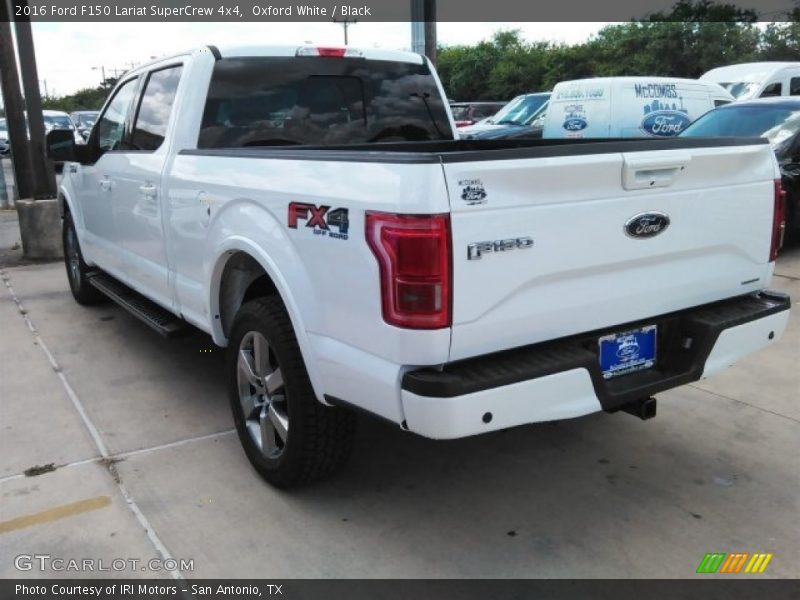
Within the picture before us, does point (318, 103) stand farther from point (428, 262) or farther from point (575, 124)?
point (575, 124)

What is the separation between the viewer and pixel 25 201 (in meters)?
8.97

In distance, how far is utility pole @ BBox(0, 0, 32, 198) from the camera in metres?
8.71

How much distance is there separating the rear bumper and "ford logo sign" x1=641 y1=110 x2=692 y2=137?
9.63 m

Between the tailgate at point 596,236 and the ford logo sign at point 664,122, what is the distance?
9.59m

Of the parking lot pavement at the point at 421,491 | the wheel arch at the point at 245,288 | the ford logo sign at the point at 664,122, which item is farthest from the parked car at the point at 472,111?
the wheel arch at the point at 245,288

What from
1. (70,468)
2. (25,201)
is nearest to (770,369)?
(70,468)

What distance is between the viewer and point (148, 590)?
8.95 feet

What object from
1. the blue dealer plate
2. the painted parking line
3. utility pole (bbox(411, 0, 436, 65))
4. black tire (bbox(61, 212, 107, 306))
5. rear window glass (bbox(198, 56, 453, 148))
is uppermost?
utility pole (bbox(411, 0, 436, 65))

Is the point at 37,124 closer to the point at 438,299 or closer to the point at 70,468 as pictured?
the point at 70,468

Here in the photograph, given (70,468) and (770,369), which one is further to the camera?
(770,369)

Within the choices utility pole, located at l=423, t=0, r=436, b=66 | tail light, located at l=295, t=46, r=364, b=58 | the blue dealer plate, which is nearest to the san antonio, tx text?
the blue dealer plate

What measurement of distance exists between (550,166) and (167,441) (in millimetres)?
2531

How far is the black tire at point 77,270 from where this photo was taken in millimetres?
6473

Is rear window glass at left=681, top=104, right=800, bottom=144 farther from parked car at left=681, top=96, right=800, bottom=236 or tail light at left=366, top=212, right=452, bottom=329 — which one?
tail light at left=366, top=212, right=452, bottom=329
